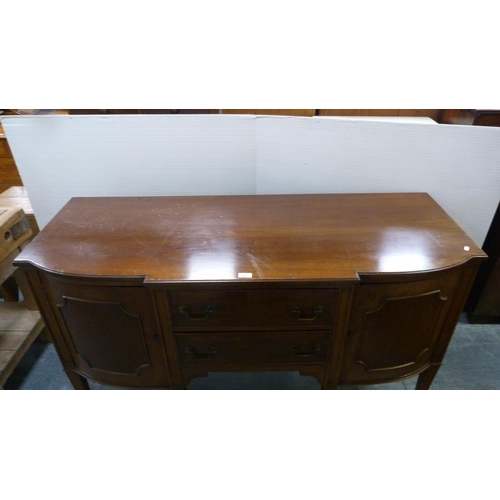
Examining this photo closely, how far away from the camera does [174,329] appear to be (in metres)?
0.96

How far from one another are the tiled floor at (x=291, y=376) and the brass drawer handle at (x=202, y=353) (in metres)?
0.37

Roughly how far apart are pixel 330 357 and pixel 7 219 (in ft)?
4.03

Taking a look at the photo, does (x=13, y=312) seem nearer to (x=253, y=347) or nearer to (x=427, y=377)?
(x=253, y=347)

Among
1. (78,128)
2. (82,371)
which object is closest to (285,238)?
(82,371)

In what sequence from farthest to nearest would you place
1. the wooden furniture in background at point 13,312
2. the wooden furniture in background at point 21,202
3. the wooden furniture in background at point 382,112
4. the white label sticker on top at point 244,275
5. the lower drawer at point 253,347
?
1. the wooden furniture in background at point 382,112
2. the wooden furniture in background at point 21,202
3. the wooden furniture in background at point 13,312
4. the lower drawer at point 253,347
5. the white label sticker on top at point 244,275

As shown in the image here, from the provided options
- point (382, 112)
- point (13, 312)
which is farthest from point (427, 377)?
point (13, 312)

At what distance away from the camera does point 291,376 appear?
1.37m

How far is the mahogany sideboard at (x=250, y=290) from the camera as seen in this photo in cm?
89

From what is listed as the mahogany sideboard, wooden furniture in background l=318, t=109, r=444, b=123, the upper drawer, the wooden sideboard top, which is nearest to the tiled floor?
the mahogany sideboard

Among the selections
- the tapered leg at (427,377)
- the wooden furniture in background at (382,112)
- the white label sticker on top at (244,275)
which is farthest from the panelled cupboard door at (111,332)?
the wooden furniture in background at (382,112)

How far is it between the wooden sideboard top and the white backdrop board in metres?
0.13

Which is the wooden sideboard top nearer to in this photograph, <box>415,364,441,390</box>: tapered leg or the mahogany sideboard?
the mahogany sideboard

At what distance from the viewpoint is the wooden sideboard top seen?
0.89 metres

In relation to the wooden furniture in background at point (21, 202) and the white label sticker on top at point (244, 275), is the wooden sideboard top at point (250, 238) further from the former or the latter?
the wooden furniture in background at point (21, 202)
